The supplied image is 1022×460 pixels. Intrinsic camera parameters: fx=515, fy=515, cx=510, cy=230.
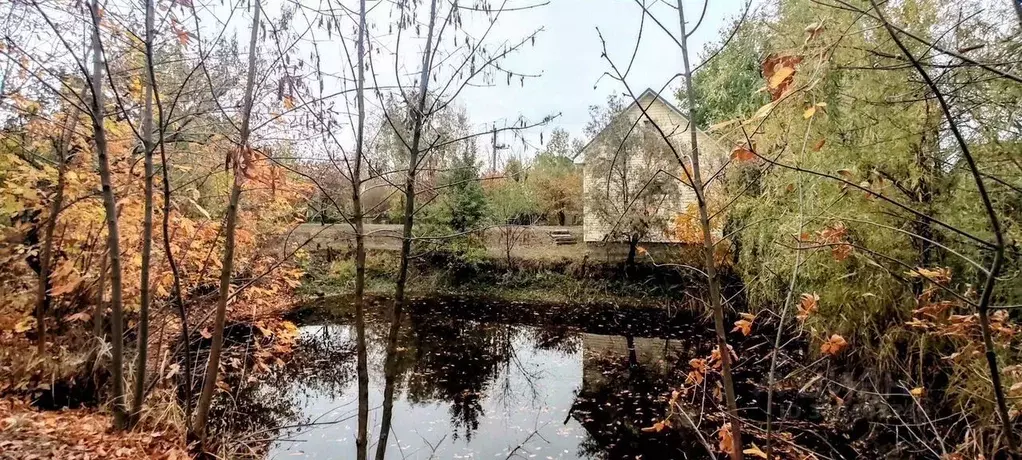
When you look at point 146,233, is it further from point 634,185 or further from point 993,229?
point 634,185

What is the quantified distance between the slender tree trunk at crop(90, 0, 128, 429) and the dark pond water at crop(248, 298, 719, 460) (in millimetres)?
1015

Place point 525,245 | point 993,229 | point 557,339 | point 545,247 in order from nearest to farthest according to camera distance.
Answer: point 993,229, point 557,339, point 545,247, point 525,245

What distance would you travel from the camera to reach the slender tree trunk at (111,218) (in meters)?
2.73

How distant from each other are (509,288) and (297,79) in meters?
11.8

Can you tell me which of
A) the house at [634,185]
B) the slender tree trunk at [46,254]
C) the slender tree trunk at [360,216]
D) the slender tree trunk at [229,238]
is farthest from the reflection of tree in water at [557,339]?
the slender tree trunk at [360,216]

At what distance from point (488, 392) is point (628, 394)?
73.2 inches

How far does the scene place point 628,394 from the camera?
674 centimetres

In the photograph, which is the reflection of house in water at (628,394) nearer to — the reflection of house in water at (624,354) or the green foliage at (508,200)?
the reflection of house in water at (624,354)

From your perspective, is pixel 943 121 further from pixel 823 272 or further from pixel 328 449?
pixel 328 449

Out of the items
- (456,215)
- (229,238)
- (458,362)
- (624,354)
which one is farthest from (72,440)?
(456,215)

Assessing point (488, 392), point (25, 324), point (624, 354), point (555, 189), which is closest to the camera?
point (25, 324)

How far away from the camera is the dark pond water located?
5289 millimetres

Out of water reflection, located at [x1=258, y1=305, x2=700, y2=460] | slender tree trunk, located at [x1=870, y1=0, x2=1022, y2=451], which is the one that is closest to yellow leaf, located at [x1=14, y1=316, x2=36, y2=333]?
water reflection, located at [x1=258, y1=305, x2=700, y2=460]

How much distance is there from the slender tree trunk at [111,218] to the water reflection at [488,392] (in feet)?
3.60
